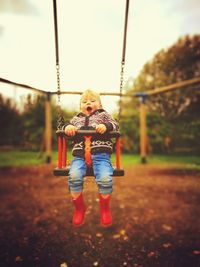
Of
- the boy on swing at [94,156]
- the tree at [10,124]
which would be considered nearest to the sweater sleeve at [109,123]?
the boy on swing at [94,156]

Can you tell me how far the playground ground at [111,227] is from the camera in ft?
17.4

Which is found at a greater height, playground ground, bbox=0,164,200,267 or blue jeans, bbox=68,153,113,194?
blue jeans, bbox=68,153,113,194

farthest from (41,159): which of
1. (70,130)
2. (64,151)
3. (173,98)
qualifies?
(70,130)

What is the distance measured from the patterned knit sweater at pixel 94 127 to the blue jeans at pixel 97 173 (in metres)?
0.05

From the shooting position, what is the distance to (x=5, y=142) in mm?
9641

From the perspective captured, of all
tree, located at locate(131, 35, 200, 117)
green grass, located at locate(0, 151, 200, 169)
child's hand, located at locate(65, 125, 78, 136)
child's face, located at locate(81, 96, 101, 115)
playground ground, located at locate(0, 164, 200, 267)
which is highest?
tree, located at locate(131, 35, 200, 117)

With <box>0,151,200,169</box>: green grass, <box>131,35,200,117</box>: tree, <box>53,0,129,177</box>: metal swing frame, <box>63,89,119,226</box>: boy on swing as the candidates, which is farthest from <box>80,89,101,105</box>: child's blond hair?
<box>0,151,200,169</box>: green grass

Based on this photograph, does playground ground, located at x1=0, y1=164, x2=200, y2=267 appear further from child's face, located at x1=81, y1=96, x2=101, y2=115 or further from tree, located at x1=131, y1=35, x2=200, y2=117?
child's face, located at x1=81, y1=96, x2=101, y2=115

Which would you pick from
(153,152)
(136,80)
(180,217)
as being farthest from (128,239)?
(136,80)

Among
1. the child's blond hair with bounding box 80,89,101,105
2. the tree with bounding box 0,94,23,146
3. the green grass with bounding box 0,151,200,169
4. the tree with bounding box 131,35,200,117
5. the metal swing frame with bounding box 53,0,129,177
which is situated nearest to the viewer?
the metal swing frame with bounding box 53,0,129,177

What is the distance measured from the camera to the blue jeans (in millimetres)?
2145

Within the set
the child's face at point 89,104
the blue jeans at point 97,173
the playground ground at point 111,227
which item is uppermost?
the child's face at point 89,104

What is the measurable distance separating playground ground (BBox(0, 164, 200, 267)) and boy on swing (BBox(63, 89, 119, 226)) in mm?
3356

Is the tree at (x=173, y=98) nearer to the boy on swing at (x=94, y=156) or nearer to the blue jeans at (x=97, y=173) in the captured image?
the boy on swing at (x=94, y=156)
